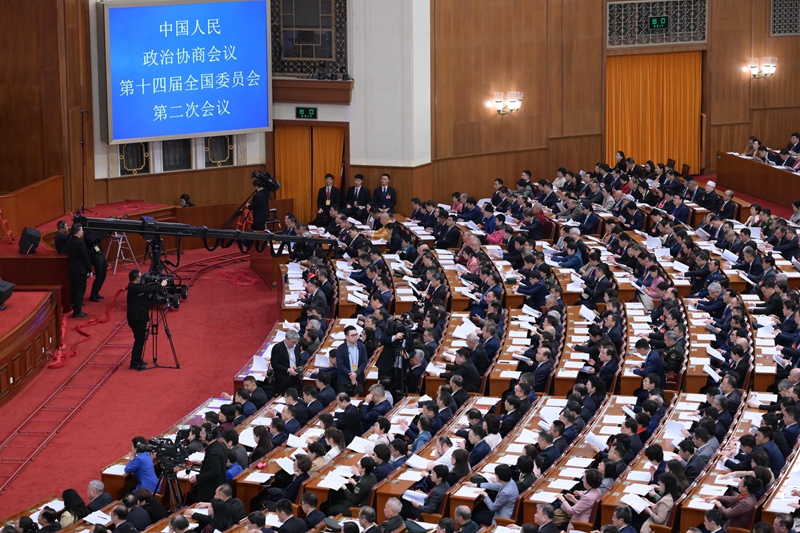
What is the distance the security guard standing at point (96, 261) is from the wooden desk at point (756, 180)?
10.6 meters

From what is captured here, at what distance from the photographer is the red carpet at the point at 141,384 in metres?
12.8

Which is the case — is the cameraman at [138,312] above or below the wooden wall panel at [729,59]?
below

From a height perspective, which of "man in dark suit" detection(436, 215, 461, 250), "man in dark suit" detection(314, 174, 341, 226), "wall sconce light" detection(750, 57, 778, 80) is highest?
"wall sconce light" detection(750, 57, 778, 80)

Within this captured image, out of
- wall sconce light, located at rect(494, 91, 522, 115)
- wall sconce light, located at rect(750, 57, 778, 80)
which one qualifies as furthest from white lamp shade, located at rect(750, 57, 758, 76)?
wall sconce light, located at rect(494, 91, 522, 115)

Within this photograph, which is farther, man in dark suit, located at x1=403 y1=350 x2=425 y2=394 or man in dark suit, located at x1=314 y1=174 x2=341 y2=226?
man in dark suit, located at x1=314 y1=174 x2=341 y2=226

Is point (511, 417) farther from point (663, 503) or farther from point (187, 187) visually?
point (187, 187)

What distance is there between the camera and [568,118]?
24.5 metres

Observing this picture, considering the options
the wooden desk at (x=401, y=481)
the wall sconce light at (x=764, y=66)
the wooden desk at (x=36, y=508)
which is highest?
the wall sconce light at (x=764, y=66)

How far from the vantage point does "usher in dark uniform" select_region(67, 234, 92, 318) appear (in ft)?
56.9

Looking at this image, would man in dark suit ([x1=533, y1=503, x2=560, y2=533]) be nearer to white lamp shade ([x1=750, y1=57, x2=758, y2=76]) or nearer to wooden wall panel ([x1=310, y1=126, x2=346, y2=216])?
wooden wall panel ([x1=310, y1=126, x2=346, y2=216])

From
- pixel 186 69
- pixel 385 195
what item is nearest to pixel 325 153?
pixel 385 195

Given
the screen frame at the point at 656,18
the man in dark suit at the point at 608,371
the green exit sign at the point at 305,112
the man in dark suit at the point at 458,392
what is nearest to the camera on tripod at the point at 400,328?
the man in dark suit at the point at 458,392

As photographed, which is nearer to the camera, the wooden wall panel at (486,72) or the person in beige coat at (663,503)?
the person in beige coat at (663,503)

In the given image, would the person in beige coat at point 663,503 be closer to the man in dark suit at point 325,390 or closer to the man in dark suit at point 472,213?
the man in dark suit at point 325,390
